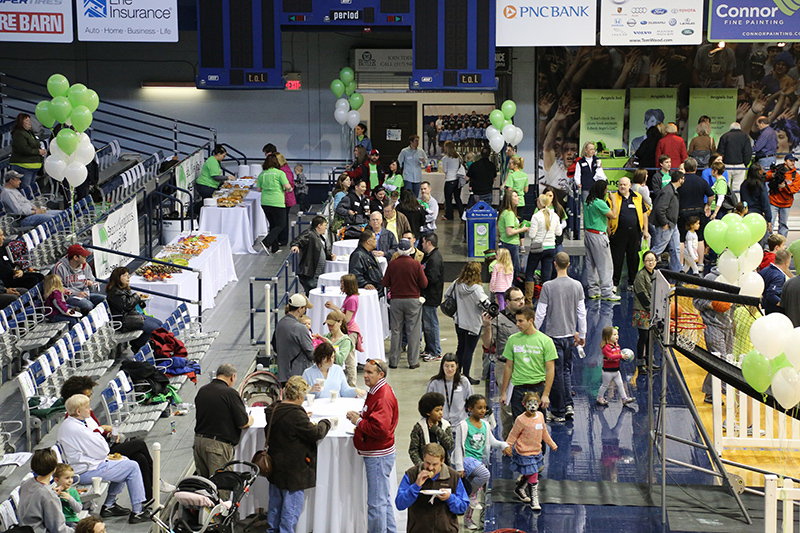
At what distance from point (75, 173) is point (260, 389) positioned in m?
5.61

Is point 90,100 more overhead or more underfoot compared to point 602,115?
more overhead

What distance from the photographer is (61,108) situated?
541 inches

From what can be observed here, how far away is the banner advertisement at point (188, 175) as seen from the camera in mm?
17078

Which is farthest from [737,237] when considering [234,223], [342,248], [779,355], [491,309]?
[234,223]

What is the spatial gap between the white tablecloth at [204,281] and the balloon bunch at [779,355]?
25.2ft

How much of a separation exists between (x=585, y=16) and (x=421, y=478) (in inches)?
477

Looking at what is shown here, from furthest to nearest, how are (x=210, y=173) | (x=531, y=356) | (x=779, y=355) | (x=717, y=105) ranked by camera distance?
1. (x=717, y=105)
2. (x=210, y=173)
3. (x=531, y=356)
4. (x=779, y=355)

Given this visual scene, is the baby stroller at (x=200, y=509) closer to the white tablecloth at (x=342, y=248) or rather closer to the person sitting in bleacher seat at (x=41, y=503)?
the person sitting in bleacher seat at (x=41, y=503)

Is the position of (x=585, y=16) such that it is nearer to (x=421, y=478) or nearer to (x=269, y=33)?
(x=269, y=33)

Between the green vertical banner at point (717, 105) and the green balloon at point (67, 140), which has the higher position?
the green vertical banner at point (717, 105)

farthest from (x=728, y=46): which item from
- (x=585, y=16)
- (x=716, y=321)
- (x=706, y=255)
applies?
(x=716, y=321)

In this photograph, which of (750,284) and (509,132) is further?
(509,132)

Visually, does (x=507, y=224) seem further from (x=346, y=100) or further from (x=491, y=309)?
(x=346, y=100)

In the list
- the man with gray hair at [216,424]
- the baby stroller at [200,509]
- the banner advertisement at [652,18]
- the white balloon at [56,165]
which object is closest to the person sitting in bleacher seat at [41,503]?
the baby stroller at [200,509]
